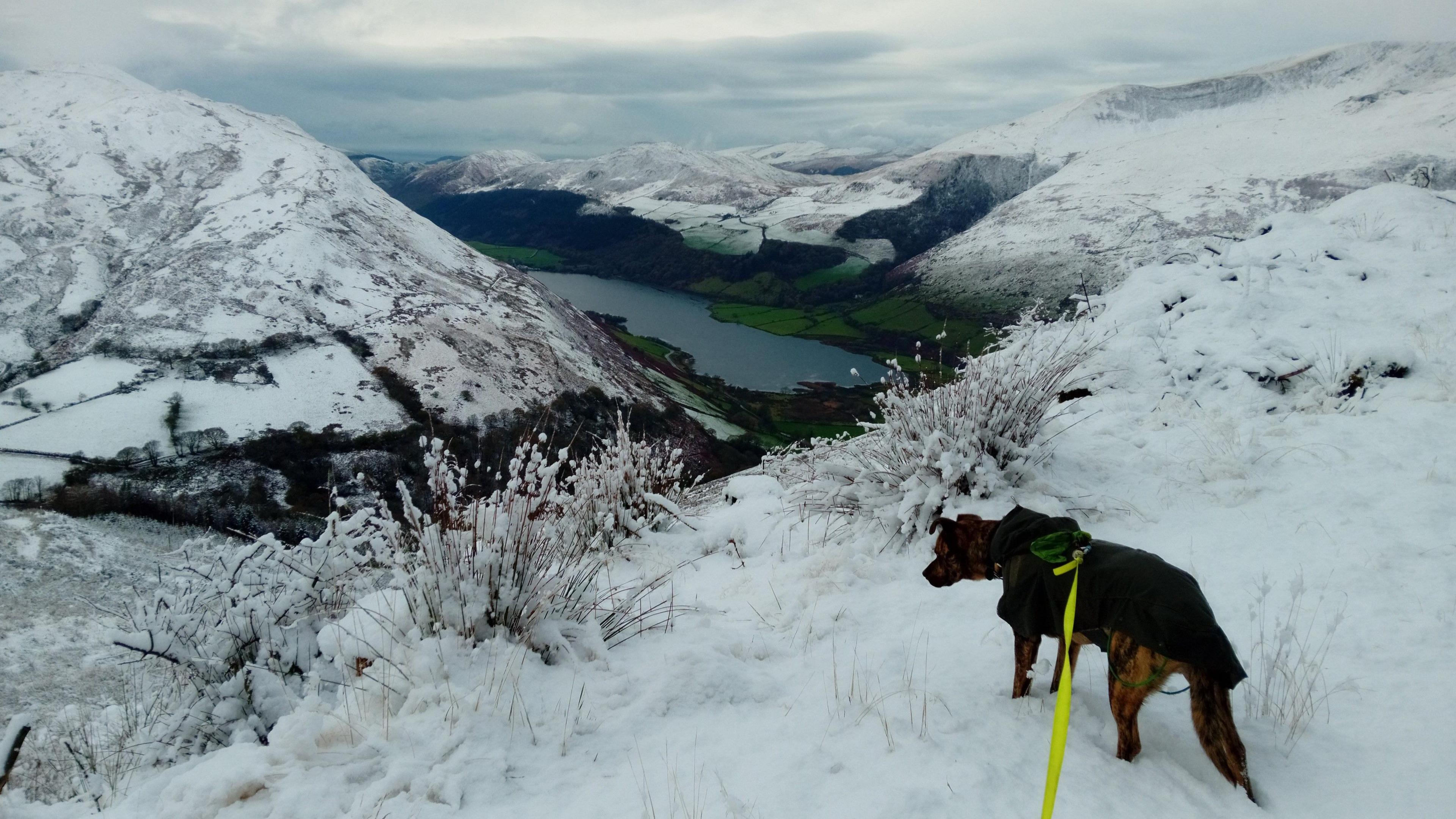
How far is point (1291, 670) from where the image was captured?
3.47 meters

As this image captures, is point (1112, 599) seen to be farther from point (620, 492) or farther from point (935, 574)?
point (620, 492)

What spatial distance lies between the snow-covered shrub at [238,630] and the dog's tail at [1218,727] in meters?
4.55

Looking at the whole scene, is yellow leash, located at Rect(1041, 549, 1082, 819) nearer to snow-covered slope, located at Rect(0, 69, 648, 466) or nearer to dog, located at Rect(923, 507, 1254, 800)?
dog, located at Rect(923, 507, 1254, 800)

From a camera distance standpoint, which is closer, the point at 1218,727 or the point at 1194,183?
the point at 1218,727

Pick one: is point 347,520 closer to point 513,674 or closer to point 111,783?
point 111,783

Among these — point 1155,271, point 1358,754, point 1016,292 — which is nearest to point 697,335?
point 1016,292

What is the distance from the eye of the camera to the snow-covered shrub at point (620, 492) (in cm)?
734

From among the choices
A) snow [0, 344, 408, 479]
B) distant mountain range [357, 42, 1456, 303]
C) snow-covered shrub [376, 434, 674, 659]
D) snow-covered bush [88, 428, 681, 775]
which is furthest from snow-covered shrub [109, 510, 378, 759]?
distant mountain range [357, 42, 1456, 303]

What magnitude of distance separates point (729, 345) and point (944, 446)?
12378 cm

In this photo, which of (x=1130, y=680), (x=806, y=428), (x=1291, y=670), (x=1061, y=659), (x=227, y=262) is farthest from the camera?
(x=806, y=428)

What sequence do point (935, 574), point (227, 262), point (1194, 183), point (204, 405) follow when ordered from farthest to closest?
point (1194, 183) < point (227, 262) < point (204, 405) < point (935, 574)

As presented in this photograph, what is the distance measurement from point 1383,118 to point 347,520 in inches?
8247

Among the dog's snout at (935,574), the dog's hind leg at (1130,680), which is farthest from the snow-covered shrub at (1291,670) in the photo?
the dog's snout at (935,574)

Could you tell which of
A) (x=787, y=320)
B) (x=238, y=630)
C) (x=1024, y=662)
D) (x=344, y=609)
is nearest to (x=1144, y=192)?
(x=787, y=320)
